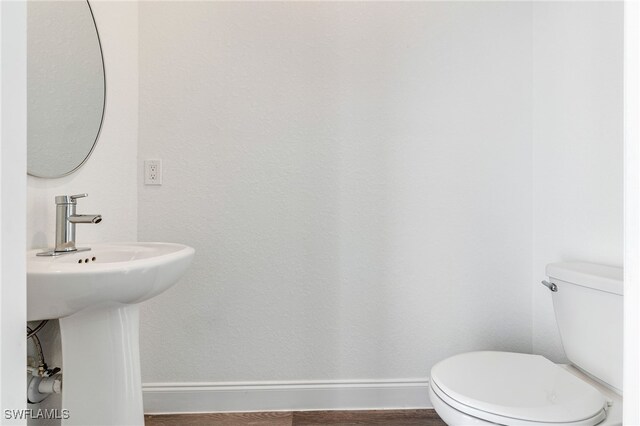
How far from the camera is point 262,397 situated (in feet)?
5.09

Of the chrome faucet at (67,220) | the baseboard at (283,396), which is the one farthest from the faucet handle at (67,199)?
the baseboard at (283,396)

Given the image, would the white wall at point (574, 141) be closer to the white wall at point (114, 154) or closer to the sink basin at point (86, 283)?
the sink basin at point (86, 283)

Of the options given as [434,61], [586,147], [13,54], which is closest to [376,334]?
[586,147]

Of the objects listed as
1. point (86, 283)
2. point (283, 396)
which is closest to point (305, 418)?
point (283, 396)

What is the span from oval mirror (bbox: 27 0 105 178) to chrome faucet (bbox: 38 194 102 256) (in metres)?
0.11

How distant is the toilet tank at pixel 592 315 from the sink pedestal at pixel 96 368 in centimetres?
136

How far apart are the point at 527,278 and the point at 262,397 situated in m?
1.26

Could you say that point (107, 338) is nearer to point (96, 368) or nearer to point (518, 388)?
point (96, 368)

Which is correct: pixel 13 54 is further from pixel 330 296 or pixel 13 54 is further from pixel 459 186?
pixel 459 186

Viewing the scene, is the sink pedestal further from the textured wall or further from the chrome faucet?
the textured wall

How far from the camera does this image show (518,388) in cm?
109

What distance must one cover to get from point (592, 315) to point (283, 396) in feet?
3.88
